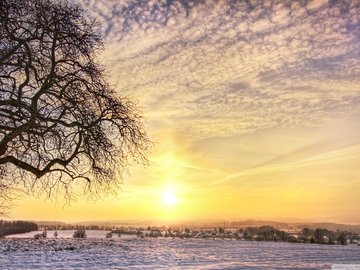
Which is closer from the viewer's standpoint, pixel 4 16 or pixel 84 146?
pixel 4 16

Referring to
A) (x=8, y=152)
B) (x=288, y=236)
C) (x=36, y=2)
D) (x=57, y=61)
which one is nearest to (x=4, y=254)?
(x=8, y=152)

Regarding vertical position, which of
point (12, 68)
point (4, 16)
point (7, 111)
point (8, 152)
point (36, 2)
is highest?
point (36, 2)

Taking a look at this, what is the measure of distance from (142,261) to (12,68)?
347 inches

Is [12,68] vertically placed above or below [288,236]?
above

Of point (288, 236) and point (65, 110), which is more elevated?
point (65, 110)

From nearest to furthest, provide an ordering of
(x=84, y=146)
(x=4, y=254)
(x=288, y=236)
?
(x=84, y=146)
(x=4, y=254)
(x=288, y=236)

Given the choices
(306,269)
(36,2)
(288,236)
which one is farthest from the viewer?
(288,236)

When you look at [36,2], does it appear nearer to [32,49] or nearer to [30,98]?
[32,49]

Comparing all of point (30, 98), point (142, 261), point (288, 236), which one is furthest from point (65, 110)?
point (288, 236)

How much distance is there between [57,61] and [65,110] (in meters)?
1.44

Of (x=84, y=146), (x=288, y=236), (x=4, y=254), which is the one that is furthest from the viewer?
(x=288, y=236)

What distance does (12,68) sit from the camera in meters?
12.1

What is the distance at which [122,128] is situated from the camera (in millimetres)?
13586

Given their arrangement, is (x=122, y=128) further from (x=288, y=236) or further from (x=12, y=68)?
(x=288, y=236)
